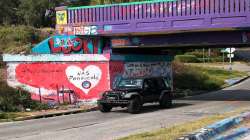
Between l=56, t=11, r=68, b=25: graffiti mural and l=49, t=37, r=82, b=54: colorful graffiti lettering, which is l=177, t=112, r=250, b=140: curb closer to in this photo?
l=49, t=37, r=82, b=54: colorful graffiti lettering

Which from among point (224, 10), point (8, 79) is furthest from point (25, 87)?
point (224, 10)

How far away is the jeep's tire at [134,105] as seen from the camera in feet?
76.7

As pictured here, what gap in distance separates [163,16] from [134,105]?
8.08 metres

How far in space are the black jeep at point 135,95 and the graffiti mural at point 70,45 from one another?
777 cm

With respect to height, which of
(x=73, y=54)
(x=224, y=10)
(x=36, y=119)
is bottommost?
(x=36, y=119)

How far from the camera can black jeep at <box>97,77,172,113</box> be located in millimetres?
23703

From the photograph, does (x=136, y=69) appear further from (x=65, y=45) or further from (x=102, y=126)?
(x=102, y=126)

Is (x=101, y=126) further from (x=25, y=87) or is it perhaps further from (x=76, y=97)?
(x=25, y=87)

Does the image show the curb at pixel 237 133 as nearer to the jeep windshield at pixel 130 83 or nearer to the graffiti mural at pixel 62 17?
the jeep windshield at pixel 130 83

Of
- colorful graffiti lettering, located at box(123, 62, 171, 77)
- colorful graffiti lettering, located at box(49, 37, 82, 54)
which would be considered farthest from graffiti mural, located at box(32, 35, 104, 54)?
colorful graffiti lettering, located at box(123, 62, 171, 77)

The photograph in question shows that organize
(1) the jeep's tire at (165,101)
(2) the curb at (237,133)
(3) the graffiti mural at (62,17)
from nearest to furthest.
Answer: (2) the curb at (237,133), (1) the jeep's tire at (165,101), (3) the graffiti mural at (62,17)

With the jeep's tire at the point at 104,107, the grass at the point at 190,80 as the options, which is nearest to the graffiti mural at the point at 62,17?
the jeep's tire at the point at 104,107

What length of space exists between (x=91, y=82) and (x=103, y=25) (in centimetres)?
361

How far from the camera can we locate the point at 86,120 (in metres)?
21.1
